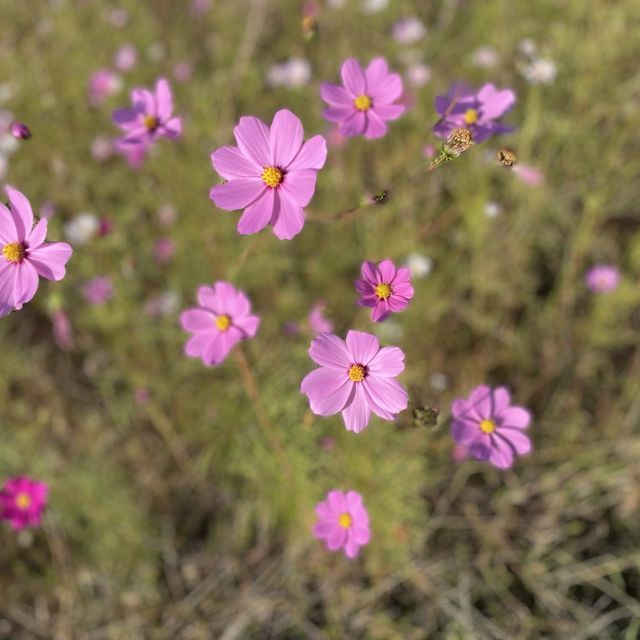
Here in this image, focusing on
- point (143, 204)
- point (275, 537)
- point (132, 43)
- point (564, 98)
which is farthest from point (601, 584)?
point (132, 43)

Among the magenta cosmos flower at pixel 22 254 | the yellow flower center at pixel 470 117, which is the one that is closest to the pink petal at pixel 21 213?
the magenta cosmos flower at pixel 22 254

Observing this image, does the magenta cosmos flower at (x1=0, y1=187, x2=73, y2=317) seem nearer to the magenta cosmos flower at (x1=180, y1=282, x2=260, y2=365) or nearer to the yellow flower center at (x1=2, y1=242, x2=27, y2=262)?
the yellow flower center at (x1=2, y1=242, x2=27, y2=262)

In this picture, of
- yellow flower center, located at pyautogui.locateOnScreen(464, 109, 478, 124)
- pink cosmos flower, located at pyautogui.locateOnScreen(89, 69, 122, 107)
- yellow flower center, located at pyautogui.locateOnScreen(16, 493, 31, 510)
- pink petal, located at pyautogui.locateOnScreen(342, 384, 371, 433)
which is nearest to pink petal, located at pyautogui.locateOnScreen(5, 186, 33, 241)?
pink petal, located at pyautogui.locateOnScreen(342, 384, 371, 433)

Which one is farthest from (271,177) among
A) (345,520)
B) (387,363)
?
(345,520)

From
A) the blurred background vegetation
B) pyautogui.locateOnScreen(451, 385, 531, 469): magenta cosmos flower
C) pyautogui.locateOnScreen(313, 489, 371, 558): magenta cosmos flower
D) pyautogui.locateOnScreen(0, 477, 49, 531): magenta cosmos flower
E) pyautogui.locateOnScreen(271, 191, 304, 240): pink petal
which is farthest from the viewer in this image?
the blurred background vegetation

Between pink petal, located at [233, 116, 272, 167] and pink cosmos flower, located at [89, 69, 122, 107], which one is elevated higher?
pink cosmos flower, located at [89, 69, 122, 107]
